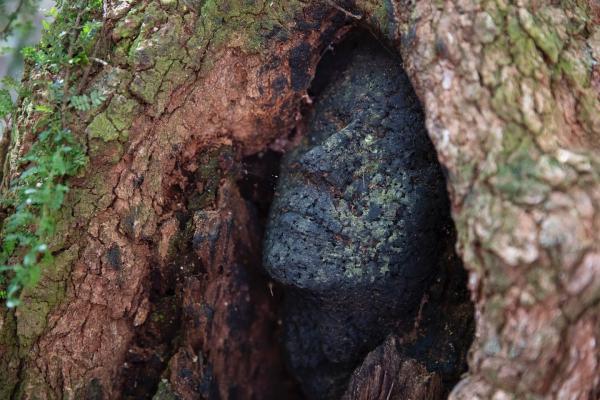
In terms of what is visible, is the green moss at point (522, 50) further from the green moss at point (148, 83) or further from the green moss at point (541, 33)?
the green moss at point (148, 83)

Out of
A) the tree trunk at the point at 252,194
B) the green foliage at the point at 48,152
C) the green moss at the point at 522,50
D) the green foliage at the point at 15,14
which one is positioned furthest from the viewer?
the green foliage at the point at 15,14

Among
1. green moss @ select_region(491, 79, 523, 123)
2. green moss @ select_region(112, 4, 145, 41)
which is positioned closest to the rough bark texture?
green moss @ select_region(491, 79, 523, 123)

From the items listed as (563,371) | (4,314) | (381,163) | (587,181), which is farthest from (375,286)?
(4,314)

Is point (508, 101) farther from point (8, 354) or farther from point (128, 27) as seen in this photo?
point (8, 354)

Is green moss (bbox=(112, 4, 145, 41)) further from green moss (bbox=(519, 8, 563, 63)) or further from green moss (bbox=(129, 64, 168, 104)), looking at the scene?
green moss (bbox=(519, 8, 563, 63))

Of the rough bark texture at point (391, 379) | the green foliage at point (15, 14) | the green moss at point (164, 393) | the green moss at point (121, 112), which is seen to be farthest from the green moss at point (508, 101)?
the green foliage at point (15, 14)

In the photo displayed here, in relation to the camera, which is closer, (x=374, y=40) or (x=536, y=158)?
(x=536, y=158)

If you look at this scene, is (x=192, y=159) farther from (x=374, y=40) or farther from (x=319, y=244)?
(x=374, y=40)
